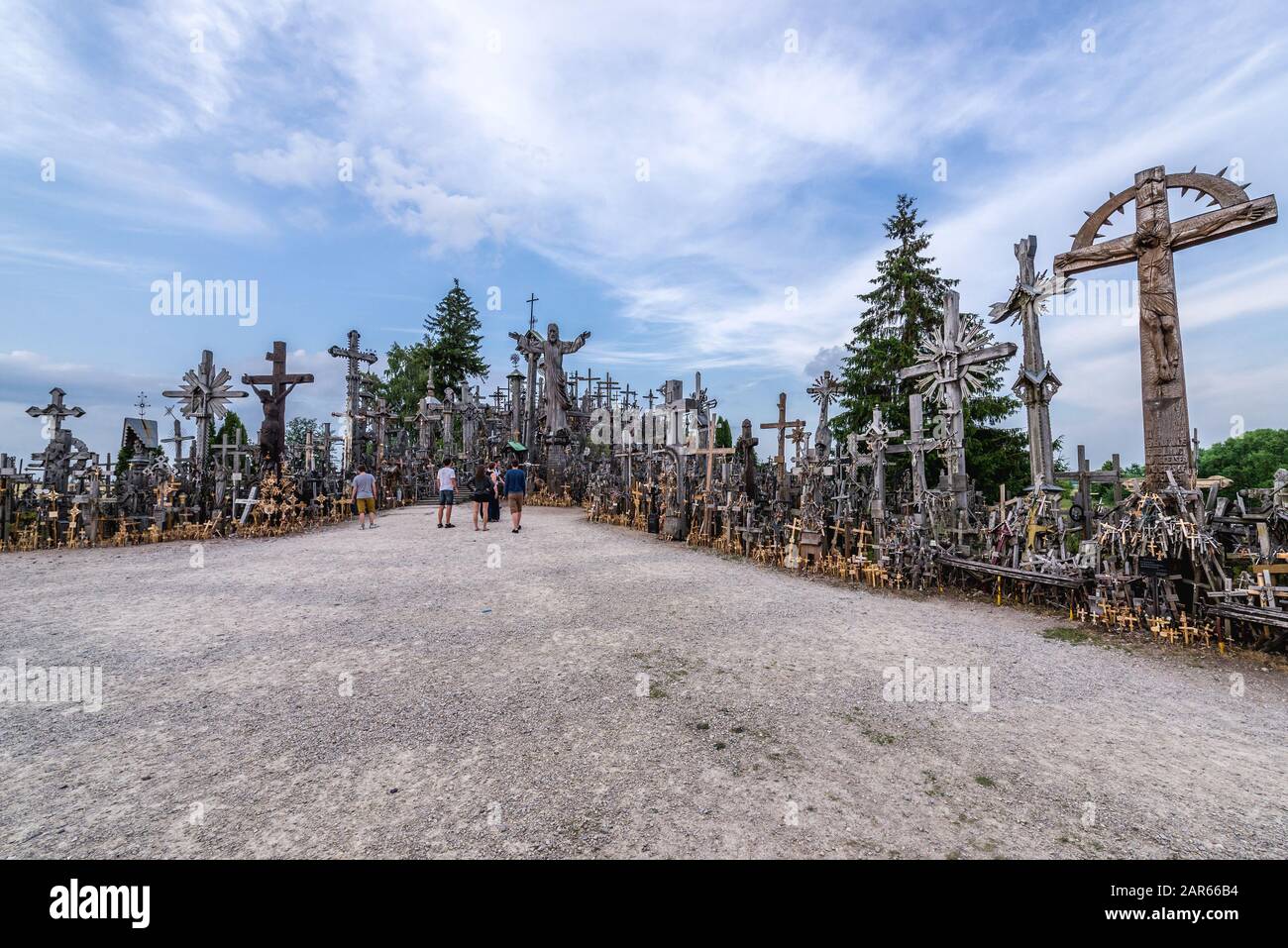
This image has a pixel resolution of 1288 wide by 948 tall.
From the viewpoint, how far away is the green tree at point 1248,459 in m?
22.7

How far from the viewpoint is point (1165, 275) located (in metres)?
8.08

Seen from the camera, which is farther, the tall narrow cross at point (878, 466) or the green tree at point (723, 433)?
the green tree at point (723, 433)

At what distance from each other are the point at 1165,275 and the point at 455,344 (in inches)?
1661

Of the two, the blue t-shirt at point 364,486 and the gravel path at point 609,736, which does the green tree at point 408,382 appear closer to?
the blue t-shirt at point 364,486

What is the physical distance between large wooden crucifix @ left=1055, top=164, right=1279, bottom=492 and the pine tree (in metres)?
39.6

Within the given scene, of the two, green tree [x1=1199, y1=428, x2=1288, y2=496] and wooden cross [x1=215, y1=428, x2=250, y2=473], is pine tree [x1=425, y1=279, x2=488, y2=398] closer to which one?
wooden cross [x1=215, y1=428, x2=250, y2=473]

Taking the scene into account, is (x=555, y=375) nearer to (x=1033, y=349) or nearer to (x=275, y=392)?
(x=275, y=392)

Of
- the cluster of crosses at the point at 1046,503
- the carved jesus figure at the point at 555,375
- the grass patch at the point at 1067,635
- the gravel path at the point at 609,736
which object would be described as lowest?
the grass patch at the point at 1067,635

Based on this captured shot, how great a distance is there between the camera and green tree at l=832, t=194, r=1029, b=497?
21453 millimetres

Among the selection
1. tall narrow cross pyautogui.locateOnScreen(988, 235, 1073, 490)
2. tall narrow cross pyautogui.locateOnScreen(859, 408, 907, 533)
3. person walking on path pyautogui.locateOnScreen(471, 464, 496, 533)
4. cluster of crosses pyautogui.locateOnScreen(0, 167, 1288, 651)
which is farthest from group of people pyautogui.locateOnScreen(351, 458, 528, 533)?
tall narrow cross pyautogui.locateOnScreen(988, 235, 1073, 490)

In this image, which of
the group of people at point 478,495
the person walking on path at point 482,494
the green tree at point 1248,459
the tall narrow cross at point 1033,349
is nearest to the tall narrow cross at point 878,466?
the tall narrow cross at point 1033,349

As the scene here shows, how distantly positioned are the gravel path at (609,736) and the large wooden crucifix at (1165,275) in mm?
2934
